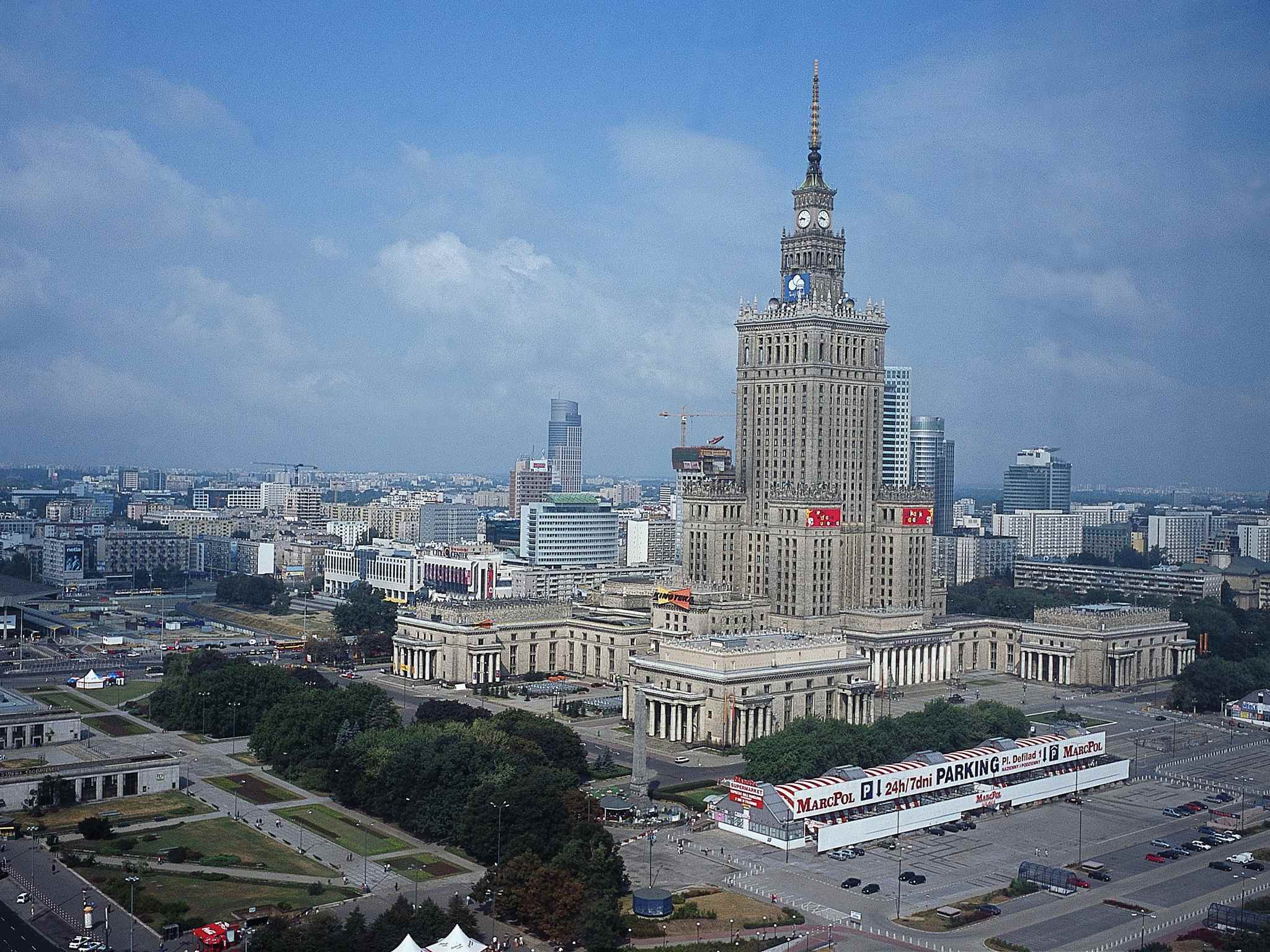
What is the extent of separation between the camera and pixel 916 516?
538 feet

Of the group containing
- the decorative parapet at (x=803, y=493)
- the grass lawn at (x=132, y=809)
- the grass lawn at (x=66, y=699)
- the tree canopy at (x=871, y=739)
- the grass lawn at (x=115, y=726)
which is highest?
the decorative parapet at (x=803, y=493)

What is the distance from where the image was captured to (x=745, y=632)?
498 ft

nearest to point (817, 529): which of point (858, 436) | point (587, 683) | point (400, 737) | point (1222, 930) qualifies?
point (858, 436)

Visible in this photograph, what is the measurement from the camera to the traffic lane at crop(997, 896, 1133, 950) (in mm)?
75125

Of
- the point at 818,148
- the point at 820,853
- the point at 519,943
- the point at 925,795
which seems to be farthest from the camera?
the point at 818,148

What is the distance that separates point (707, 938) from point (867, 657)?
81.3 metres

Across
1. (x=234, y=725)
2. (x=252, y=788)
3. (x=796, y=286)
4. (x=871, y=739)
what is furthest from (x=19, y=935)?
(x=796, y=286)

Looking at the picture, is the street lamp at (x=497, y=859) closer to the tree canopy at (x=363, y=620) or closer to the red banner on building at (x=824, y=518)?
the red banner on building at (x=824, y=518)

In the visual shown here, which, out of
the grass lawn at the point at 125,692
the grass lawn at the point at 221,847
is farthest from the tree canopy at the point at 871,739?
the grass lawn at the point at 125,692

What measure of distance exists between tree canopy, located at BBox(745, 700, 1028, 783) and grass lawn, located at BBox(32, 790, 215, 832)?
142ft

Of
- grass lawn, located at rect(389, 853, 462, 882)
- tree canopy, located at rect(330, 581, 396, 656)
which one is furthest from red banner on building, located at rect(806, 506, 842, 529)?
grass lawn, located at rect(389, 853, 462, 882)

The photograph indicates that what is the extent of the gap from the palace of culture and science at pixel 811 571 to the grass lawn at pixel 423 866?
61355mm

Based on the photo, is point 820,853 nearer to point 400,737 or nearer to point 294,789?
point 400,737

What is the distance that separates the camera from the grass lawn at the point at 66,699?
140750mm
